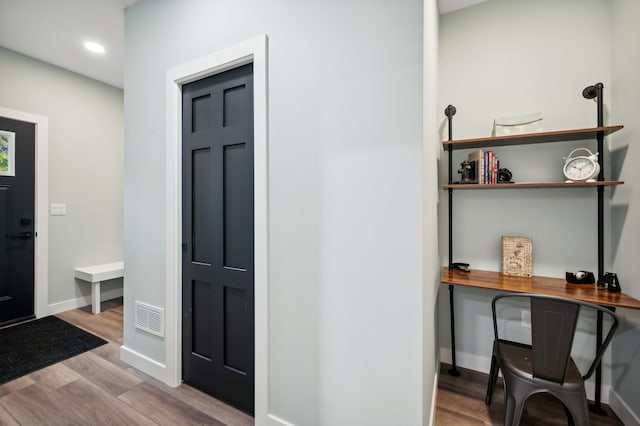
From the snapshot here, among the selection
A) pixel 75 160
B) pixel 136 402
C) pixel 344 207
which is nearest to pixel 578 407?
pixel 344 207

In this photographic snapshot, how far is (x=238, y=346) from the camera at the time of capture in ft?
6.06

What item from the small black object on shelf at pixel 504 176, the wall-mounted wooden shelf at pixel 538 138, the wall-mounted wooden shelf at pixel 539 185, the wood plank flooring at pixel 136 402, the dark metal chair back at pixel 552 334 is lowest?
the wood plank flooring at pixel 136 402

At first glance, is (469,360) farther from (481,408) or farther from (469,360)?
(481,408)

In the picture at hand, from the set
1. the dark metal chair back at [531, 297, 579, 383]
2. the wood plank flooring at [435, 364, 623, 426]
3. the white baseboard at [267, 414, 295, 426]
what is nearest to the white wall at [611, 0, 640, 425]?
the wood plank flooring at [435, 364, 623, 426]

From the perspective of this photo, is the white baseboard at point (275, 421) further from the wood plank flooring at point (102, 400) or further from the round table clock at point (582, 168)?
the round table clock at point (582, 168)

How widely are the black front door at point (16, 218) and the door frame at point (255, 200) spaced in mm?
2298

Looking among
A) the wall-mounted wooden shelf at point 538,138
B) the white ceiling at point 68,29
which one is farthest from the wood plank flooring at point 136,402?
the white ceiling at point 68,29

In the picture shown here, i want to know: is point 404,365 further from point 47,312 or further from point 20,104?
point 20,104

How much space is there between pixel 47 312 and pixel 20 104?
230 centimetres

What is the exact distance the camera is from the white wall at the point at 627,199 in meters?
1.65

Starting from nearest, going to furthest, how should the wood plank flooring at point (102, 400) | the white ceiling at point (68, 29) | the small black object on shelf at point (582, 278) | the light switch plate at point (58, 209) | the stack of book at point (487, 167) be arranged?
the wood plank flooring at point (102, 400) → the small black object on shelf at point (582, 278) → the stack of book at point (487, 167) → the white ceiling at point (68, 29) → the light switch plate at point (58, 209)

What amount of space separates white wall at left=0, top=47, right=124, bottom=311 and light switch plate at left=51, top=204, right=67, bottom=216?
42 mm

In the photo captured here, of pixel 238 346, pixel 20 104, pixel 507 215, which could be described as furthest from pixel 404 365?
pixel 20 104

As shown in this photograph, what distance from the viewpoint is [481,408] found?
1872 millimetres
